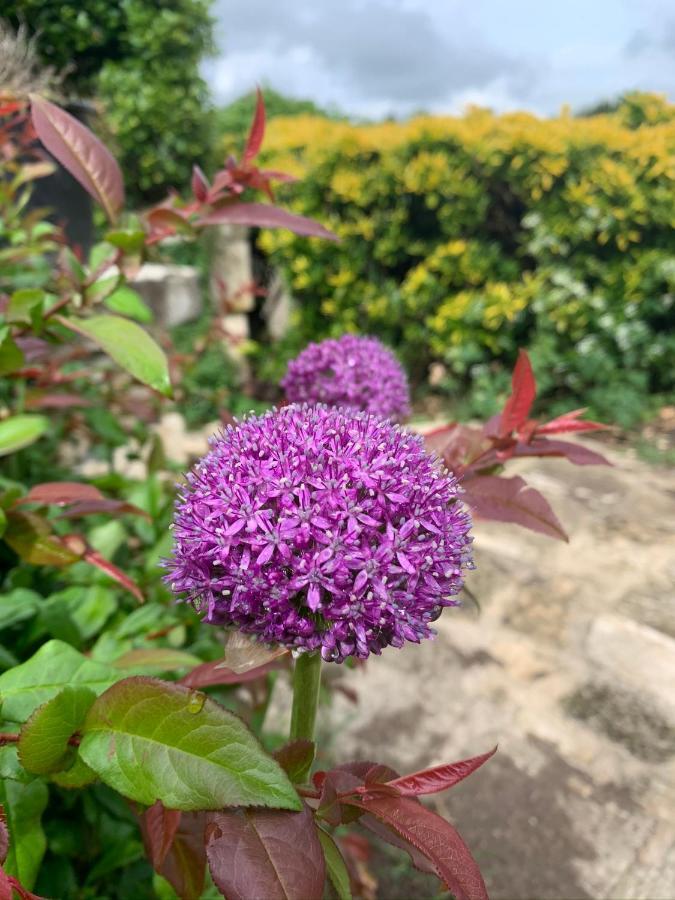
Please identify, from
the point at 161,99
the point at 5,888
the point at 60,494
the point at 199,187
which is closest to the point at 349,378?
the point at 199,187

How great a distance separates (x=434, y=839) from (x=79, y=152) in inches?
45.2

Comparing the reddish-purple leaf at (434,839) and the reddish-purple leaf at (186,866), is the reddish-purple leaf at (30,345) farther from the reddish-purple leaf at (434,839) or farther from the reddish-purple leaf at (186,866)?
the reddish-purple leaf at (434,839)

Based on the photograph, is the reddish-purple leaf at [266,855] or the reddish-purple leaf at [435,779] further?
the reddish-purple leaf at [435,779]

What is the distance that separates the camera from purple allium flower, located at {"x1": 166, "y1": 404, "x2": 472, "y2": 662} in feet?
2.73

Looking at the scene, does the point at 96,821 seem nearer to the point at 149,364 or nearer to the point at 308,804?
the point at 308,804

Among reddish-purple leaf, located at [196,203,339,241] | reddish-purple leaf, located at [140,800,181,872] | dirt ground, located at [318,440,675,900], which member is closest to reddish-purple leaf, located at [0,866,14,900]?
reddish-purple leaf, located at [140,800,181,872]

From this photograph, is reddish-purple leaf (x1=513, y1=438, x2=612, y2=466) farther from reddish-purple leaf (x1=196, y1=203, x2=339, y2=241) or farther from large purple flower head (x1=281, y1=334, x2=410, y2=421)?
reddish-purple leaf (x1=196, y1=203, x2=339, y2=241)

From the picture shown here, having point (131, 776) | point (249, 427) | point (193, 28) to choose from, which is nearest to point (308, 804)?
point (131, 776)

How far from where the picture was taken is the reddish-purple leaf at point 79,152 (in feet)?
4.02

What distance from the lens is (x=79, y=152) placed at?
49.4 inches

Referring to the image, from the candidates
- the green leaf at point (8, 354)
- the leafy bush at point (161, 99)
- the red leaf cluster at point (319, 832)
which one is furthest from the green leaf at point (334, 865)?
the leafy bush at point (161, 99)

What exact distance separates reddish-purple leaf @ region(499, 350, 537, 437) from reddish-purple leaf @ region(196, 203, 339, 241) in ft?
1.29

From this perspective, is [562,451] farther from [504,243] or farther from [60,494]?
[504,243]

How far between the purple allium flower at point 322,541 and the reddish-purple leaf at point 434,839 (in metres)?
0.16
